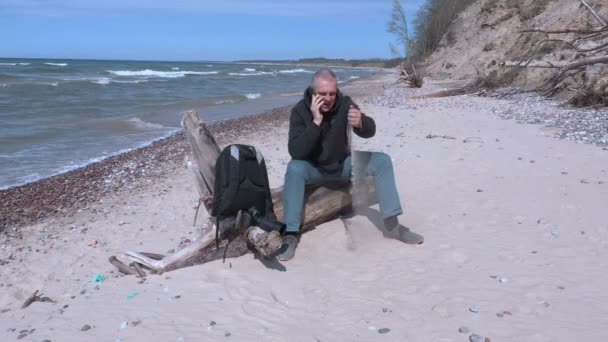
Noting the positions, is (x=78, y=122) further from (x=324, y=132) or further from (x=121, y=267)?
(x=324, y=132)

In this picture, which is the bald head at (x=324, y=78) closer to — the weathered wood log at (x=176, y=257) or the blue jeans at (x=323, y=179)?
the blue jeans at (x=323, y=179)

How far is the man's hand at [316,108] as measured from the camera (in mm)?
3936

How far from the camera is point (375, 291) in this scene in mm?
3312

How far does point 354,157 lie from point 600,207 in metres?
2.27

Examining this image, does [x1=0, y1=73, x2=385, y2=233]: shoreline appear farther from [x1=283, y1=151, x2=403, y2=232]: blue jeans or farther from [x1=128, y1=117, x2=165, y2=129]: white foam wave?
[x1=128, y1=117, x2=165, y2=129]: white foam wave

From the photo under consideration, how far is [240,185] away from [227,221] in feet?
1.10

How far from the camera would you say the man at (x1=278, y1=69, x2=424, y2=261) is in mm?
3947

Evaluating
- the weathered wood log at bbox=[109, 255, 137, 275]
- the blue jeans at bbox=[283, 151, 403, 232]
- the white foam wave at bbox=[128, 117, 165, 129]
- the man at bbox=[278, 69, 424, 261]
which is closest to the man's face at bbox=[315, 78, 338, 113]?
the man at bbox=[278, 69, 424, 261]

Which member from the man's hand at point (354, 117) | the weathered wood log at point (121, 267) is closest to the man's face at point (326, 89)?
the man's hand at point (354, 117)

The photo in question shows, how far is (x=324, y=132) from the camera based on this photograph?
4.11m

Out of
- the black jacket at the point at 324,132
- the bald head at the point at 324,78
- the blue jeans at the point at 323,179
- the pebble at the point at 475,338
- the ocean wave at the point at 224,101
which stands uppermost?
the bald head at the point at 324,78

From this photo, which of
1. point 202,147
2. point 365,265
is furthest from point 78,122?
point 365,265

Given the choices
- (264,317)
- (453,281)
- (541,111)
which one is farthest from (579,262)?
(541,111)

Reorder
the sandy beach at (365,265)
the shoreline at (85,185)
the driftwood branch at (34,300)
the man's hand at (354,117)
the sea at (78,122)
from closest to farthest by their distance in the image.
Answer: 1. the sandy beach at (365,265)
2. the driftwood branch at (34,300)
3. the man's hand at (354,117)
4. the shoreline at (85,185)
5. the sea at (78,122)
